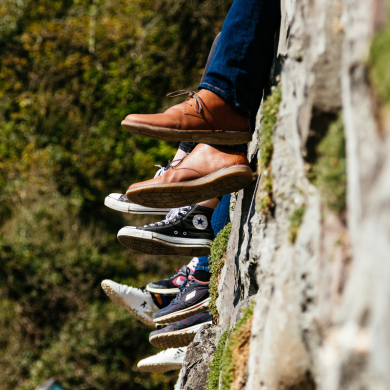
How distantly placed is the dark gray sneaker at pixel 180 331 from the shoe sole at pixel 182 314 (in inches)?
1.4

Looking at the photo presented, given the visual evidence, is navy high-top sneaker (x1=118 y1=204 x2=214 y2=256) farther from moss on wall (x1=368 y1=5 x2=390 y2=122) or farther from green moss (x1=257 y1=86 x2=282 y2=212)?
moss on wall (x1=368 y1=5 x2=390 y2=122)

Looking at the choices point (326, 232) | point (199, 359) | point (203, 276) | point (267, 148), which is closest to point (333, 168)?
point (326, 232)

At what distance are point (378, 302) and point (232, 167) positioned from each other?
3.83 feet

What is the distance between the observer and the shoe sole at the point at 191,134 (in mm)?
1846

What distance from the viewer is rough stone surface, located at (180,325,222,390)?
2.46 meters

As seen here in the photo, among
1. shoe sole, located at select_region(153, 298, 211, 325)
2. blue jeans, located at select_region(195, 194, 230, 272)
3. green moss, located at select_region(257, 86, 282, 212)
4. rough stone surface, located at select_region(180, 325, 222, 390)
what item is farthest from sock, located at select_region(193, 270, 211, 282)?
green moss, located at select_region(257, 86, 282, 212)

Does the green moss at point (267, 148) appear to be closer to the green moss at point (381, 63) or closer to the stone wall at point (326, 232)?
the stone wall at point (326, 232)

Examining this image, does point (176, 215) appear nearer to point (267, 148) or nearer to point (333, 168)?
point (267, 148)

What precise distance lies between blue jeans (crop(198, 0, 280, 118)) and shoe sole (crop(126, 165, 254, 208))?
0.91 ft

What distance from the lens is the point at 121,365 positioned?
7797mm

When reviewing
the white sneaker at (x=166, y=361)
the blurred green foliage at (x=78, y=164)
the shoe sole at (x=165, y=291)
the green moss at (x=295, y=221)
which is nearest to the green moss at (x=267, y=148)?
the green moss at (x=295, y=221)

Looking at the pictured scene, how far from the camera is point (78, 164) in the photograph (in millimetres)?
8930

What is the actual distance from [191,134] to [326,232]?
3.18 ft

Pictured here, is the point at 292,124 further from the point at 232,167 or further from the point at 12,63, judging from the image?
the point at 12,63
